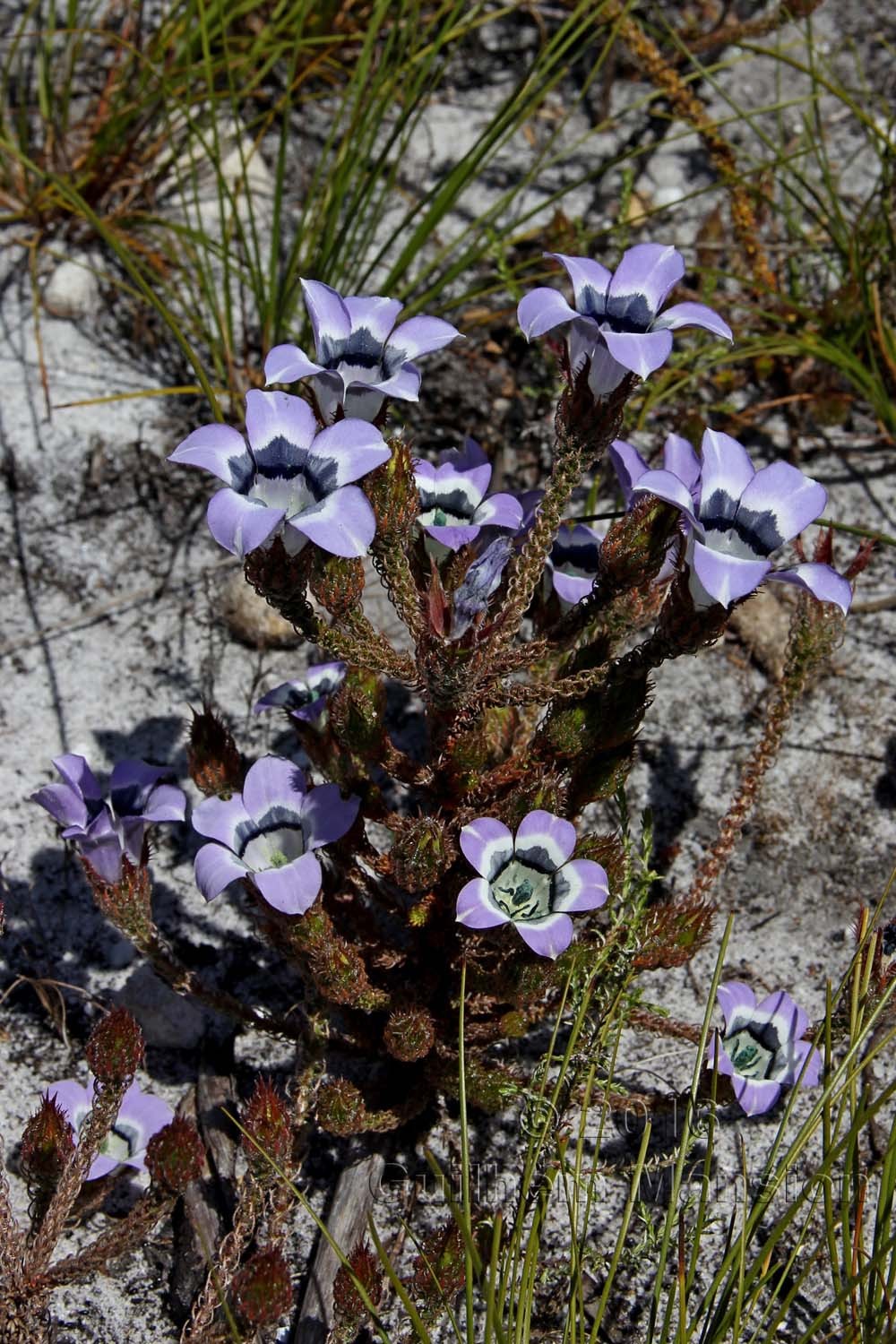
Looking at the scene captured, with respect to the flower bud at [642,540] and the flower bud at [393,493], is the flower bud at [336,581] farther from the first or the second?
the flower bud at [642,540]

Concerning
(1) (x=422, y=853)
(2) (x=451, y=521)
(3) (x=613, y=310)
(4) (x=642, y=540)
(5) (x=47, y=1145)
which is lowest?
(5) (x=47, y=1145)

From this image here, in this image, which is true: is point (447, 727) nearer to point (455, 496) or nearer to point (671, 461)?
point (455, 496)

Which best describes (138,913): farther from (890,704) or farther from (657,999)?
(890,704)

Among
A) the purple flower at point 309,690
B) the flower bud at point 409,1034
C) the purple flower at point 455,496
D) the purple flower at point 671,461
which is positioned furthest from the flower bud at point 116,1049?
Result: the purple flower at point 671,461

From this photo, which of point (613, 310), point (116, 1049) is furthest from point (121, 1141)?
point (613, 310)

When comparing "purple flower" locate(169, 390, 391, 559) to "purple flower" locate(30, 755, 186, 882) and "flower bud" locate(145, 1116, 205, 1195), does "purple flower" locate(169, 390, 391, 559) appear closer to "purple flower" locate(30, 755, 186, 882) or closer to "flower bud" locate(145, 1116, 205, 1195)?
"purple flower" locate(30, 755, 186, 882)

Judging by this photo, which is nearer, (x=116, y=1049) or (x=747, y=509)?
(x=747, y=509)

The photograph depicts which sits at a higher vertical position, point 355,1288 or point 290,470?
point 290,470
